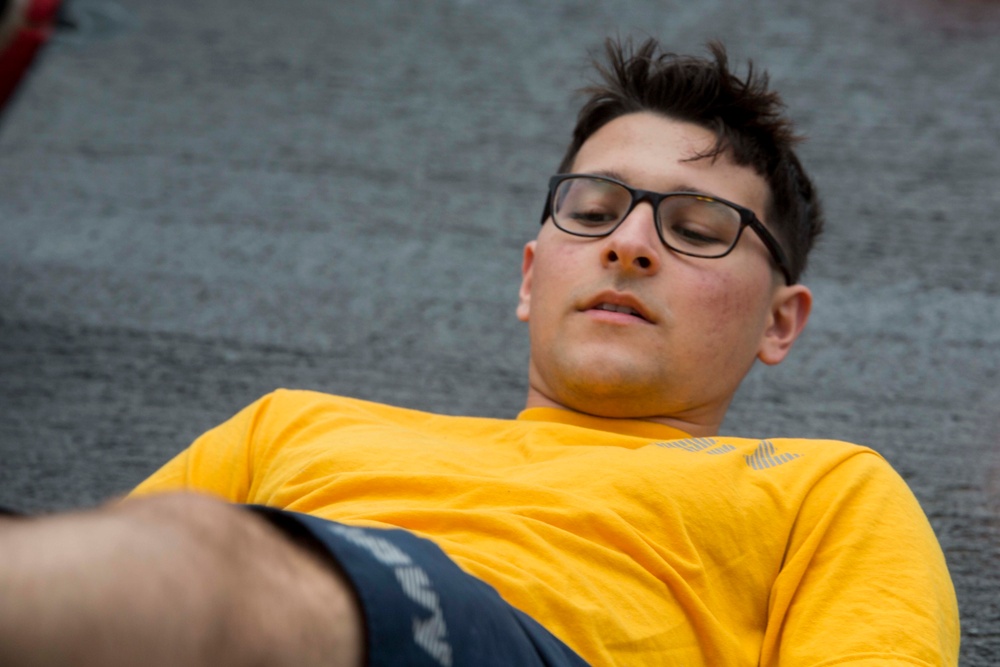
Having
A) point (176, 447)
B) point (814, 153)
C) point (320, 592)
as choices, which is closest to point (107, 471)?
point (176, 447)

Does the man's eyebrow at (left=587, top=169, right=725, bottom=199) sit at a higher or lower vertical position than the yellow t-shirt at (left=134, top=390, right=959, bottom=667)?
higher

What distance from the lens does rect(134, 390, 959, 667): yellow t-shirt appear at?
26.8 inches

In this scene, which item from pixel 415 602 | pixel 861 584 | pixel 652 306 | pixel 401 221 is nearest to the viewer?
pixel 415 602

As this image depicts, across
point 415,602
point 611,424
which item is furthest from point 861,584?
point 415,602

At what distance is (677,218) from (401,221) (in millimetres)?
763

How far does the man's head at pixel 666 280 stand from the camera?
2.97 feet

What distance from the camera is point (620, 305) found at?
36.3 inches

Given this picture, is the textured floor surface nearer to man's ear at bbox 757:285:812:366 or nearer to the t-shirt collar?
man's ear at bbox 757:285:812:366

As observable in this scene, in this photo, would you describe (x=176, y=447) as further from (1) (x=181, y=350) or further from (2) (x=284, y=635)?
(2) (x=284, y=635)

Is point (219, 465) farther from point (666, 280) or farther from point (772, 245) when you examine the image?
point (772, 245)

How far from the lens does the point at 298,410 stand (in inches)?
37.0

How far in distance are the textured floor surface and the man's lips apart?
0.38 metres

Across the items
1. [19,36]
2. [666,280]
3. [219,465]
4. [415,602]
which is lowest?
[219,465]

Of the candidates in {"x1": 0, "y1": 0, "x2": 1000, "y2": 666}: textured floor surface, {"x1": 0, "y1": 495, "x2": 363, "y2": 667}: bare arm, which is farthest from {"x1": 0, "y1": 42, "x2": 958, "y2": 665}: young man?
{"x1": 0, "y1": 0, "x2": 1000, "y2": 666}: textured floor surface
